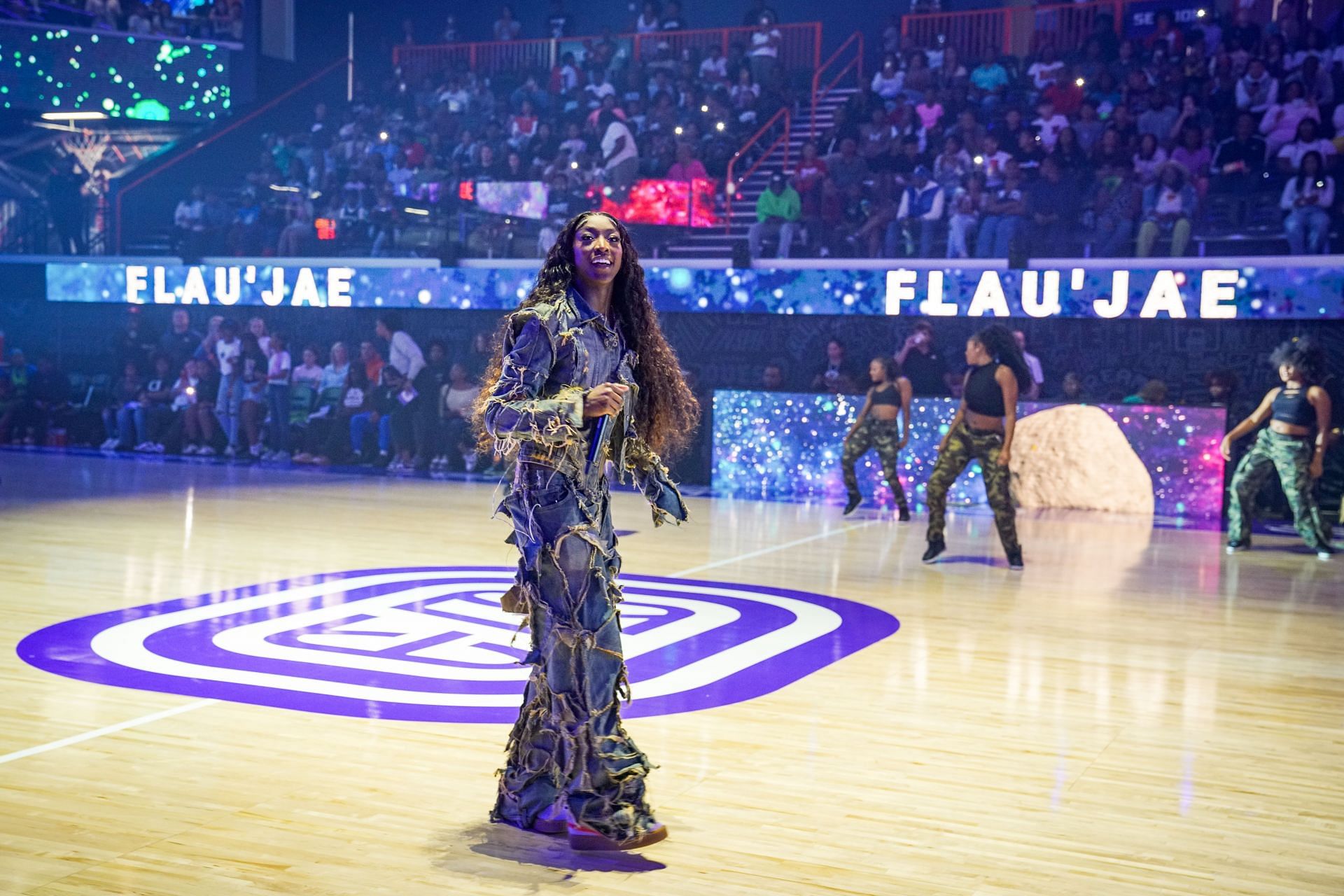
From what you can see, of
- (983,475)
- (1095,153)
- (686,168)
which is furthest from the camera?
(686,168)

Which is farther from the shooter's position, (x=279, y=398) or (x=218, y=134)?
(x=218, y=134)

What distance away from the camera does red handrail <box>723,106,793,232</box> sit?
14672 mm

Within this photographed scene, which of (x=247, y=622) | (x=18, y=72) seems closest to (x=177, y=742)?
(x=247, y=622)

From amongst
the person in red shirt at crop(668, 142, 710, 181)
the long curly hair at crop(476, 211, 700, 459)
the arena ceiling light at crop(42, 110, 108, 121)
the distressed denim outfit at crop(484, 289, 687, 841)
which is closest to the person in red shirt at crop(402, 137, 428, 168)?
the person in red shirt at crop(668, 142, 710, 181)

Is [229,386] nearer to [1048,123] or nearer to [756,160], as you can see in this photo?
[756,160]

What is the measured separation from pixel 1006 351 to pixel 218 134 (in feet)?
42.1

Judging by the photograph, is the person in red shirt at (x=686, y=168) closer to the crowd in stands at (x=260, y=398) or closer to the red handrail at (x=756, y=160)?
the red handrail at (x=756, y=160)

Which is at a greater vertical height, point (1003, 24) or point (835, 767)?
point (1003, 24)

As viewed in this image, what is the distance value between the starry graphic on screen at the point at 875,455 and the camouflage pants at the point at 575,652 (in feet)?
29.3

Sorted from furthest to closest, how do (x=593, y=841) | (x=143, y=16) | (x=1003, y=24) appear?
(x=143, y=16), (x=1003, y=24), (x=593, y=841)

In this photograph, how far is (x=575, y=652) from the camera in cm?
356

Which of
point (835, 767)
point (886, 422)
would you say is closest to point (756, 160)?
point (886, 422)

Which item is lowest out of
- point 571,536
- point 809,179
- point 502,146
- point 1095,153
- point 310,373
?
point 571,536

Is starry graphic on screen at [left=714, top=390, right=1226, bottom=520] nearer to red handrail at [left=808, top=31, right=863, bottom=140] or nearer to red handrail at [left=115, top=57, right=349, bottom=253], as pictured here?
red handrail at [left=808, top=31, right=863, bottom=140]
